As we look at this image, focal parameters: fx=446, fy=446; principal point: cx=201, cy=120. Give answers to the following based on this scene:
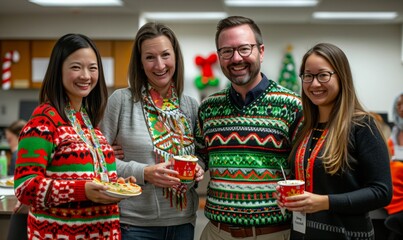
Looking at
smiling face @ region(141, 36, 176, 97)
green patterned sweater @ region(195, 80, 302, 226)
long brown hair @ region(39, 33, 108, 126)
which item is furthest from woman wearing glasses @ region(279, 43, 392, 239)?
long brown hair @ region(39, 33, 108, 126)

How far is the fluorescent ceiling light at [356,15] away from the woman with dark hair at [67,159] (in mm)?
6003

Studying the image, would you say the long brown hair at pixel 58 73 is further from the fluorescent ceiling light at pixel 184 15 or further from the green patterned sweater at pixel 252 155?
the fluorescent ceiling light at pixel 184 15

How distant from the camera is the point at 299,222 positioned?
172 centimetres

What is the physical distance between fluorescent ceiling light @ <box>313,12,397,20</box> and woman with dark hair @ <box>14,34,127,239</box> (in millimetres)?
6003

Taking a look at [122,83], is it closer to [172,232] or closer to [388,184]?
[172,232]

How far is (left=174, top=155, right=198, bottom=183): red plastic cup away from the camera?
5.78ft

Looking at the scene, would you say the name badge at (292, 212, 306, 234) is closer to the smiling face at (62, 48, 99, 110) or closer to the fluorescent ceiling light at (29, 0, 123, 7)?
the smiling face at (62, 48, 99, 110)

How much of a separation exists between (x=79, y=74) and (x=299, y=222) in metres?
1.01

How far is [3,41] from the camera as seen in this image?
748cm

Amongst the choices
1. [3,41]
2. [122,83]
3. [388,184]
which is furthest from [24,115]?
[388,184]

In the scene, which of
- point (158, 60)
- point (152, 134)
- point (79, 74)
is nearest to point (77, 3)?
point (158, 60)

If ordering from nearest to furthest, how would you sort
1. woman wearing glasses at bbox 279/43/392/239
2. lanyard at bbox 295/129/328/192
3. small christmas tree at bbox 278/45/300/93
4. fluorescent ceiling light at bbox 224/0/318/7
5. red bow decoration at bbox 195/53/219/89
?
woman wearing glasses at bbox 279/43/392/239
lanyard at bbox 295/129/328/192
fluorescent ceiling light at bbox 224/0/318/7
small christmas tree at bbox 278/45/300/93
red bow decoration at bbox 195/53/219/89

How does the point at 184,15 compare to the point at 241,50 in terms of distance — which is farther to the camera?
the point at 184,15

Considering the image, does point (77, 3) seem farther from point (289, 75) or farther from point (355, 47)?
point (355, 47)
